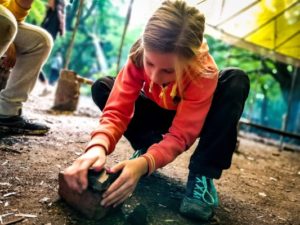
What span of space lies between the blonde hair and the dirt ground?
0.80 metres

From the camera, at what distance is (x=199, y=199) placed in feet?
6.02

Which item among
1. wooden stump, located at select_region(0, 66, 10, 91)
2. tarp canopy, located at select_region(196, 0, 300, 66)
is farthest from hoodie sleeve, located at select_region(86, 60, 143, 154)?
tarp canopy, located at select_region(196, 0, 300, 66)

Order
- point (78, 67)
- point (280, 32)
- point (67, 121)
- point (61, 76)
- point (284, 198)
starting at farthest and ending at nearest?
point (78, 67), point (280, 32), point (61, 76), point (67, 121), point (284, 198)

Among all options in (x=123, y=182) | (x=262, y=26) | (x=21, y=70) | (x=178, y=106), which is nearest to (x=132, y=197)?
(x=123, y=182)

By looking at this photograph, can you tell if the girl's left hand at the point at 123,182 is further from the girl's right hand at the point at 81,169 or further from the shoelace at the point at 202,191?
the shoelace at the point at 202,191

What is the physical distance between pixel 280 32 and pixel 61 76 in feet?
15.6

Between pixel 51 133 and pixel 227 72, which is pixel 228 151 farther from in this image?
pixel 51 133

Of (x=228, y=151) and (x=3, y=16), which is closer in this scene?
(x=228, y=151)

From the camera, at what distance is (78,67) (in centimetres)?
1767

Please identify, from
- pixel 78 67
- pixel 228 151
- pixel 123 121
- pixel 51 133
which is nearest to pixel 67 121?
pixel 51 133

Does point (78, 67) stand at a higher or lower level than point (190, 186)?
lower

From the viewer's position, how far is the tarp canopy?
6027 mm

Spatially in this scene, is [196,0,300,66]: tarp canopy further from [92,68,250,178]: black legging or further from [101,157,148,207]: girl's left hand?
[101,157,148,207]: girl's left hand

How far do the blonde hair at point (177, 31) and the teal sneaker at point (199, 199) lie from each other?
66 cm
